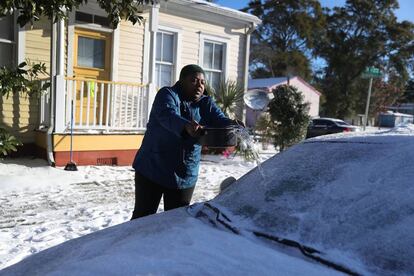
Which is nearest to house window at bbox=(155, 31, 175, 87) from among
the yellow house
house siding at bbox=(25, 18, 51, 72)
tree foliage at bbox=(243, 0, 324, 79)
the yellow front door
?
the yellow house

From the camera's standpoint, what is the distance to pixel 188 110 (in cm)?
357

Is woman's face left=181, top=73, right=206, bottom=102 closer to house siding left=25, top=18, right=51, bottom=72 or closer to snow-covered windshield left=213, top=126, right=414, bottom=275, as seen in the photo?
snow-covered windshield left=213, top=126, right=414, bottom=275

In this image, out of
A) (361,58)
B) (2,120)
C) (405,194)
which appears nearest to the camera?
(405,194)

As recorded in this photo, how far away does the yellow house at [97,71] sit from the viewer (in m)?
8.56

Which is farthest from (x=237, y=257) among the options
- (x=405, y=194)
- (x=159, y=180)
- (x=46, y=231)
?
(x=46, y=231)

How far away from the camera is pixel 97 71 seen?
991 cm

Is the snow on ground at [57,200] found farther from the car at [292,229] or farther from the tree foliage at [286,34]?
the tree foliage at [286,34]

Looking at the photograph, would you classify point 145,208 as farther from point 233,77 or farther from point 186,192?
point 233,77

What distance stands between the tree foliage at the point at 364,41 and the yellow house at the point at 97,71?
34.9 meters

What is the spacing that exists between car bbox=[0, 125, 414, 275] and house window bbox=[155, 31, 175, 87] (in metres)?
8.66

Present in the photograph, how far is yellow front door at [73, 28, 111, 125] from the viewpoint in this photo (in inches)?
373

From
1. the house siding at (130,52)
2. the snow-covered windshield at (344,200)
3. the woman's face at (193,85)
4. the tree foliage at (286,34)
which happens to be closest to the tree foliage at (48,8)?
the woman's face at (193,85)

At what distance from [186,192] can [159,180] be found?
232 mm

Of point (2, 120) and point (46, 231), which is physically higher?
point (2, 120)
